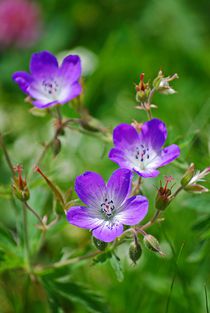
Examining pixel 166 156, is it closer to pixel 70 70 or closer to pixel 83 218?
pixel 83 218

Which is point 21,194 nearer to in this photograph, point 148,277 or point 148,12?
point 148,277

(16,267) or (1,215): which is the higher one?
(16,267)

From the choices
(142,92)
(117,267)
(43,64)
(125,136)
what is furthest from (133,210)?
(43,64)

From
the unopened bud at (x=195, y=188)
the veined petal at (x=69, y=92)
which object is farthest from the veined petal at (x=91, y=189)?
the veined petal at (x=69, y=92)

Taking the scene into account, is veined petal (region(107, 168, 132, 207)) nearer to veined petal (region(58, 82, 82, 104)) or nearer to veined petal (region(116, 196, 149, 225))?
veined petal (region(116, 196, 149, 225))

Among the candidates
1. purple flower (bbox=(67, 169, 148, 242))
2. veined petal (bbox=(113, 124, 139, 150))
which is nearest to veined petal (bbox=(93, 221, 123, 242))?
purple flower (bbox=(67, 169, 148, 242))

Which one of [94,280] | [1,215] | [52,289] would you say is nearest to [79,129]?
[52,289]
